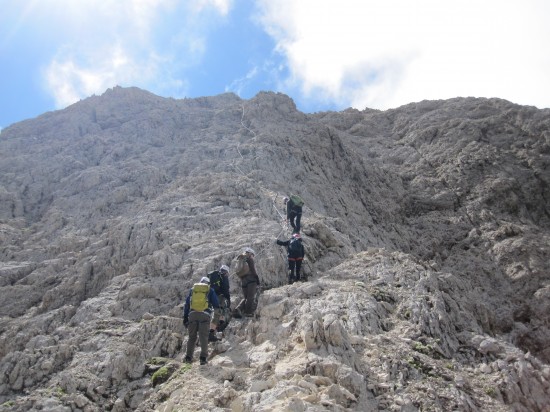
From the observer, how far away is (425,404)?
9.59 meters

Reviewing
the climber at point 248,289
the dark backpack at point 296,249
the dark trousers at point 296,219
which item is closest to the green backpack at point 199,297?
the climber at point 248,289

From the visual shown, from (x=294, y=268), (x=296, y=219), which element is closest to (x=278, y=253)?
(x=294, y=268)

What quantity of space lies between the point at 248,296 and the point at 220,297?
0.76 meters

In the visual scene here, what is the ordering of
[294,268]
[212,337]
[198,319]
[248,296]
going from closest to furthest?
[198,319], [212,337], [248,296], [294,268]

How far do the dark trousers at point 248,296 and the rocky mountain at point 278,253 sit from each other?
1.24ft

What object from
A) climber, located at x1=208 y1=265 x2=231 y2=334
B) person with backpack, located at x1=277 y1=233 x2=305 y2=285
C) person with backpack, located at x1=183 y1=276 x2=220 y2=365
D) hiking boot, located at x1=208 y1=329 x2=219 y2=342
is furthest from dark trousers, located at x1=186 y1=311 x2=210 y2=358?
person with backpack, located at x1=277 y1=233 x2=305 y2=285

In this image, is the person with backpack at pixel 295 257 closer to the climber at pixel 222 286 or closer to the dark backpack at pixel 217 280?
the climber at pixel 222 286

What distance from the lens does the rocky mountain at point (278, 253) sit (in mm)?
10828

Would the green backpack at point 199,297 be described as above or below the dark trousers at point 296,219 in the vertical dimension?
below

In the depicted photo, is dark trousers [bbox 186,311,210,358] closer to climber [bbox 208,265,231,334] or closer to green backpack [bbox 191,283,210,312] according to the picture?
green backpack [bbox 191,283,210,312]

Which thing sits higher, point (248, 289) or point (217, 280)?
point (217, 280)

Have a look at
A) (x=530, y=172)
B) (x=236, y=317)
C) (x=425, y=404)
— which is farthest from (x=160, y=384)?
(x=530, y=172)

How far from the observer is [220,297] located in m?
14.3

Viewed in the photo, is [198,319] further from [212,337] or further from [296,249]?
[296,249]
